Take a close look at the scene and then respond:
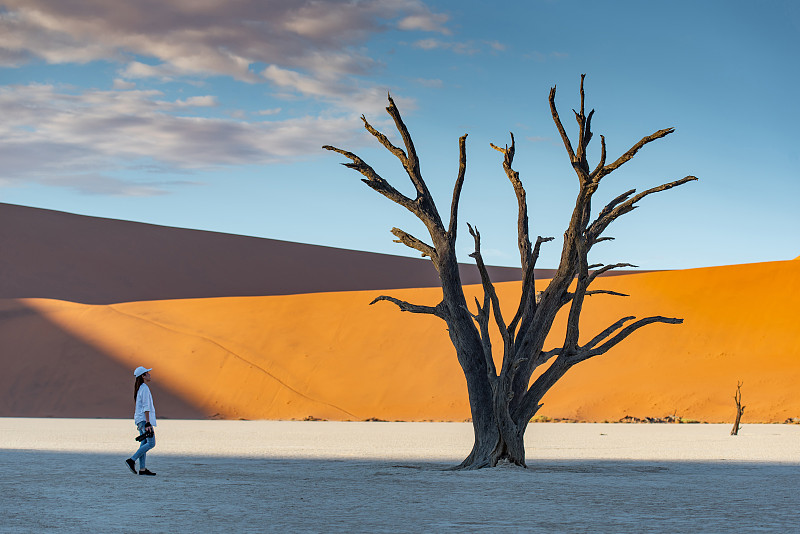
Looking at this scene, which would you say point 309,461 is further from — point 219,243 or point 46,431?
point 219,243

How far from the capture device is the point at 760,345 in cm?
4044

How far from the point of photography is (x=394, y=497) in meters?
11.2

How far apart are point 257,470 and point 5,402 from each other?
29.1 meters

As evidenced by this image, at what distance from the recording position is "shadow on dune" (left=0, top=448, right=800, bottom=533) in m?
8.94

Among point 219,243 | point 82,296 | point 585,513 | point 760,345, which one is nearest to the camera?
point 585,513

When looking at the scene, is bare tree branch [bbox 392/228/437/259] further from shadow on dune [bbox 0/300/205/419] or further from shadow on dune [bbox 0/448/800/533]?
shadow on dune [bbox 0/300/205/419]

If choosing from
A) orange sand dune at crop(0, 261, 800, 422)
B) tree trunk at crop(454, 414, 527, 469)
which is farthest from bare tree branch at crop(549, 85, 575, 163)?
orange sand dune at crop(0, 261, 800, 422)

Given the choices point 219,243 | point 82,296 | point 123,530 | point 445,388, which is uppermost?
point 219,243

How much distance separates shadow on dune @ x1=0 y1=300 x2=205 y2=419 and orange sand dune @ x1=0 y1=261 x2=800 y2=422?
74 mm

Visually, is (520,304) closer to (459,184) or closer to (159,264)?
(459,184)

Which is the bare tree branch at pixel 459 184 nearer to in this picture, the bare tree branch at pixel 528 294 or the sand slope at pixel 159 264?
the bare tree branch at pixel 528 294

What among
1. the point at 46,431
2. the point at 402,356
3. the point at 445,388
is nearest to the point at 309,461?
the point at 46,431

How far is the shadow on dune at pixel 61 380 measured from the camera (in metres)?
39.8

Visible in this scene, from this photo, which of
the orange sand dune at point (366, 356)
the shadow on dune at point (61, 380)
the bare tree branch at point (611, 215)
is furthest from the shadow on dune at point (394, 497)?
the shadow on dune at point (61, 380)
